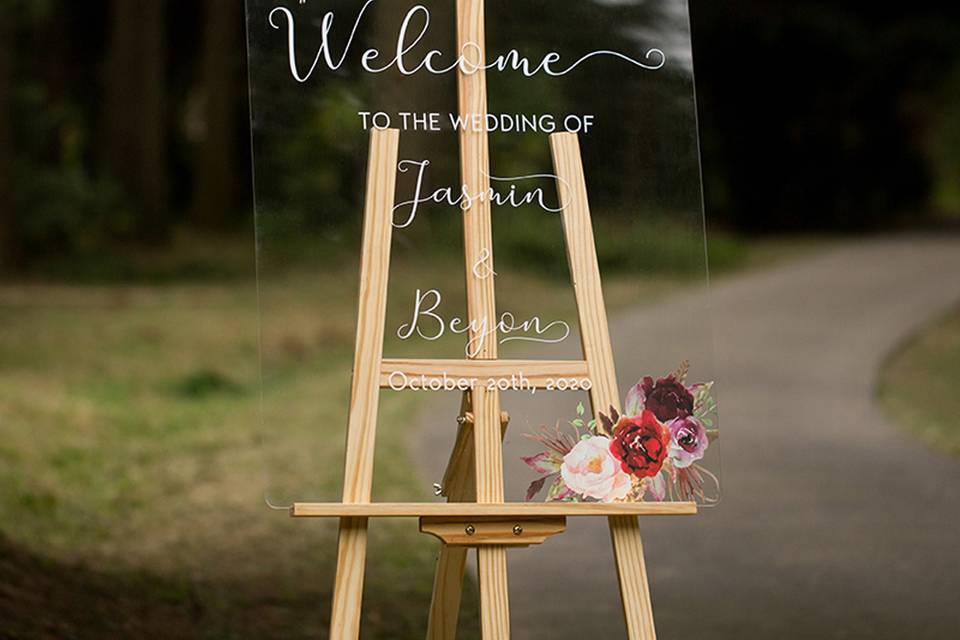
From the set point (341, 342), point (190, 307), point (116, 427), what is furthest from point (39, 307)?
point (116, 427)

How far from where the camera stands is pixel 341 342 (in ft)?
51.6

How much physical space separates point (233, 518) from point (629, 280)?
436cm

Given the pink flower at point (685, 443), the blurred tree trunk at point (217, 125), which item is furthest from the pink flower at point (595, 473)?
the blurred tree trunk at point (217, 125)

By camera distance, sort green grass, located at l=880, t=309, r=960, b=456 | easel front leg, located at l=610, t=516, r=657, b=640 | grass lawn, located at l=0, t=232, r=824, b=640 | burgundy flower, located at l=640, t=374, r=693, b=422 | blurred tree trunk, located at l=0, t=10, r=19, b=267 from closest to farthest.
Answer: easel front leg, located at l=610, t=516, r=657, b=640 → burgundy flower, located at l=640, t=374, r=693, b=422 → grass lawn, located at l=0, t=232, r=824, b=640 → green grass, located at l=880, t=309, r=960, b=456 → blurred tree trunk, located at l=0, t=10, r=19, b=267

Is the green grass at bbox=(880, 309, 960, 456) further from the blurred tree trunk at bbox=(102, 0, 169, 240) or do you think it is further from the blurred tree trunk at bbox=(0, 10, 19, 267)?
the blurred tree trunk at bbox=(102, 0, 169, 240)

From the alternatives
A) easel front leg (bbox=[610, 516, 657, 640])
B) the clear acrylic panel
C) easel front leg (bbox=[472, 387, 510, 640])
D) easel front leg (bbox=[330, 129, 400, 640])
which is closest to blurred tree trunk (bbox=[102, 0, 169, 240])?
the clear acrylic panel

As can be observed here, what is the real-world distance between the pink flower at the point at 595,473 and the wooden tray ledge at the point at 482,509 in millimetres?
44

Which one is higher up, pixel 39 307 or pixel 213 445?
pixel 39 307

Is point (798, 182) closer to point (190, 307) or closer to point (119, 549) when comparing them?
point (190, 307)

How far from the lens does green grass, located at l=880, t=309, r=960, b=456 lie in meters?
11.0

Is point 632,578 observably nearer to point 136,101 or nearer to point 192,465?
point 192,465

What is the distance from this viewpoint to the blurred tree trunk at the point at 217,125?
82.5ft

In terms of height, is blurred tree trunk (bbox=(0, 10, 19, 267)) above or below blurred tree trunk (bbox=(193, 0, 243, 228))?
below

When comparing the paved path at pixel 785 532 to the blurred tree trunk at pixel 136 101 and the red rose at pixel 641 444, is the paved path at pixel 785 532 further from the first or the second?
the blurred tree trunk at pixel 136 101
